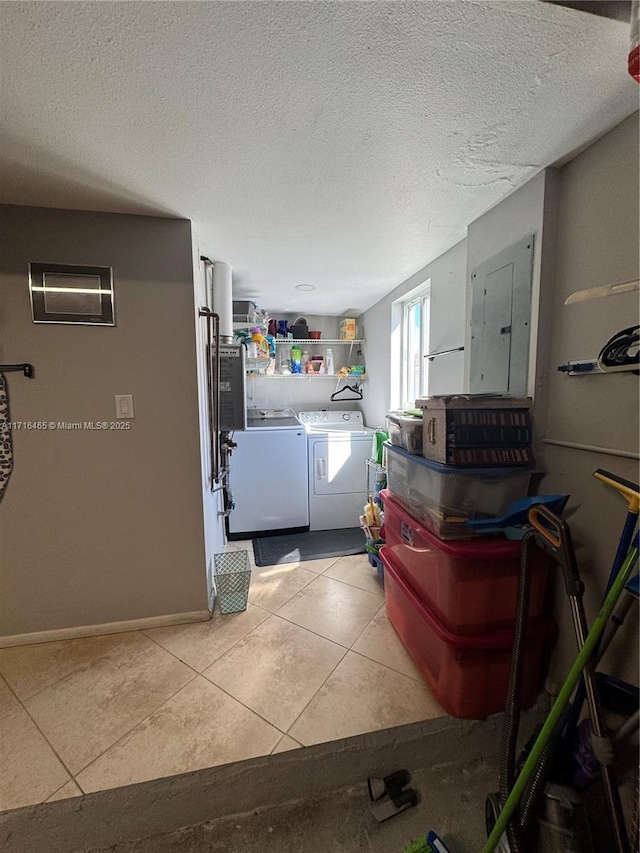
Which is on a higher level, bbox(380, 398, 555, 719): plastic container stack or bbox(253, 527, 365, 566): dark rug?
bbox(380, 398, 555, 719): plastic container stack

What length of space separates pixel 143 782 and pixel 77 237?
2036mm

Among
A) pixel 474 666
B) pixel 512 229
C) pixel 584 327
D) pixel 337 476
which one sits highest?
pixel 512 229

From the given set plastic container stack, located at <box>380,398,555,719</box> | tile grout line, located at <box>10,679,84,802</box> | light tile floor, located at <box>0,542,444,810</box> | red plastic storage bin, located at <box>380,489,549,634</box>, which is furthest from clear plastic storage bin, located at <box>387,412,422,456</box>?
tile grout line, located at <box>10,679,84,802</box>

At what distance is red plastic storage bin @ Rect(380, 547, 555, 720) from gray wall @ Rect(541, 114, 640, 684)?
4.6 inches

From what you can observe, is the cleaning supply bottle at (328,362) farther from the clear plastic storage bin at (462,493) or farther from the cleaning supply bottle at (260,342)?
the clear plastic storage bin at (462,493)

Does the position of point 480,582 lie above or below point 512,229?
below

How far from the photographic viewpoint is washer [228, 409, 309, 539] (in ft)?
8.81

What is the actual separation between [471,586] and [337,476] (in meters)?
1.82

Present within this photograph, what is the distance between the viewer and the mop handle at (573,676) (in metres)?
0.74

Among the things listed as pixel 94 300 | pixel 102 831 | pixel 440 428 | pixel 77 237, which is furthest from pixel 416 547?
pixel 77 237

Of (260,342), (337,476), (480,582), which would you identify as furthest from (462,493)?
(260,342)

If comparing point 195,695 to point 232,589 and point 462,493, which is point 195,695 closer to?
point 232,589

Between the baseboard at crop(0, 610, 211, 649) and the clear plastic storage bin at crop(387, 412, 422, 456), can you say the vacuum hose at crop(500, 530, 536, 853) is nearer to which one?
the clear plastic storage bin at crop(387, 412, 422, 456)

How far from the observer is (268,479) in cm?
273
